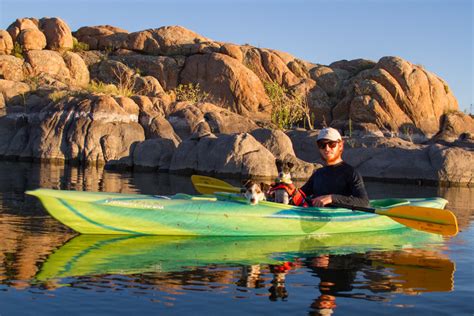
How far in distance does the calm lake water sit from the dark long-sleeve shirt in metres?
0.58

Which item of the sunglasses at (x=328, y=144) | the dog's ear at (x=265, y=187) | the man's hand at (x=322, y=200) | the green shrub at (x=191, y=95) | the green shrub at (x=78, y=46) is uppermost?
the green shrub at (x=78, y=46)

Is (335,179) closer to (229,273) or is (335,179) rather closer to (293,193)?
(293,193)

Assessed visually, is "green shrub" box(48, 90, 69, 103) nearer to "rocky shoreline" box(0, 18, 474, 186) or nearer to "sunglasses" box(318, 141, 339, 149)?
"rocky shoreline" box(0, 18, 474, 186)

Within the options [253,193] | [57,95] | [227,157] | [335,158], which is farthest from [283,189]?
[57,95]

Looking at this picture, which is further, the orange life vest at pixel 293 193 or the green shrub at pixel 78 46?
the green shrub at pixel 78 46

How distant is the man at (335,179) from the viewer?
7.62 meters

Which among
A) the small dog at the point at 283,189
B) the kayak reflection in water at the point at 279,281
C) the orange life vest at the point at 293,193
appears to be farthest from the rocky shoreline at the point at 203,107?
the kayak reflection in water at the point at 279,281

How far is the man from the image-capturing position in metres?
7.62

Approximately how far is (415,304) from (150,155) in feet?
52.7

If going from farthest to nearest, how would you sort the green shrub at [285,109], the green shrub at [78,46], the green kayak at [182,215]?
the green shrub at [78,46], the green shrub at [285,109], the green kayak at [182,215]

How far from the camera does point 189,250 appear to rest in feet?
23.0

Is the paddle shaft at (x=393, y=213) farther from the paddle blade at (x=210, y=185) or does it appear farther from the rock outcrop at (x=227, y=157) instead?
the rock outcrop at (x=227, y=157)

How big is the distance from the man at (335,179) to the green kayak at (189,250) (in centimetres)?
57

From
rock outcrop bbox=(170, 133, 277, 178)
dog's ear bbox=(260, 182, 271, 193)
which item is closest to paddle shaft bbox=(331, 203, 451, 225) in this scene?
dog's ear bbox=(260, 182, 271, 193)
